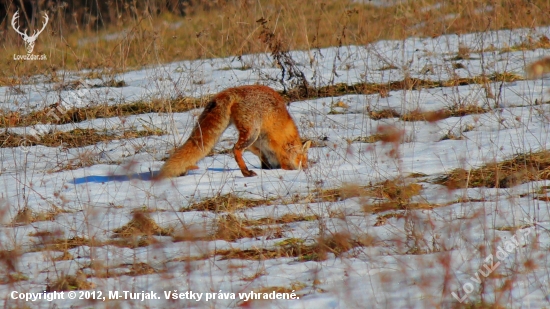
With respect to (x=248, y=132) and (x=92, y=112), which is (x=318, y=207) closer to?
(x=248, y=132)

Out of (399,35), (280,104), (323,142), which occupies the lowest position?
(323,142)

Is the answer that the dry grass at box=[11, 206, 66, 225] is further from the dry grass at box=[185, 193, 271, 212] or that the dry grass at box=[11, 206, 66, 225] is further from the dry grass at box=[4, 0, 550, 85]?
the dry grass at box=[4, 0, 550, 85]

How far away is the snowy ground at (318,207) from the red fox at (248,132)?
19 cm

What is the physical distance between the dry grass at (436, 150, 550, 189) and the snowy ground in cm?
11

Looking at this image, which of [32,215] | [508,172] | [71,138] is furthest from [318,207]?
[71,138]

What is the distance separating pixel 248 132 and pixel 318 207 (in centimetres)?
149

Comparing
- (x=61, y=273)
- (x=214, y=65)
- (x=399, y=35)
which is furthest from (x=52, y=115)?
(x=399, y=35)

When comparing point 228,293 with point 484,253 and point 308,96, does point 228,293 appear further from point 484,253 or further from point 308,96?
point 308,96

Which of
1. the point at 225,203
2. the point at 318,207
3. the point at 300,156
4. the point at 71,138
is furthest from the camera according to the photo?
the point at 71,138

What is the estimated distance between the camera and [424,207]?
204 inches

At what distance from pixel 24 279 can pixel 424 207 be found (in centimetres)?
286

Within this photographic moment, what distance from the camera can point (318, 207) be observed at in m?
5.11

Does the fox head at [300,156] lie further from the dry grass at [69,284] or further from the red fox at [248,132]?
the dry grass at [69,284]

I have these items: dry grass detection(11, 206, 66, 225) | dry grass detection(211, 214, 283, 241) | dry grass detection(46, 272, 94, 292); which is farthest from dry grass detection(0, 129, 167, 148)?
dry grass detection(46, 272, 94, 292)
